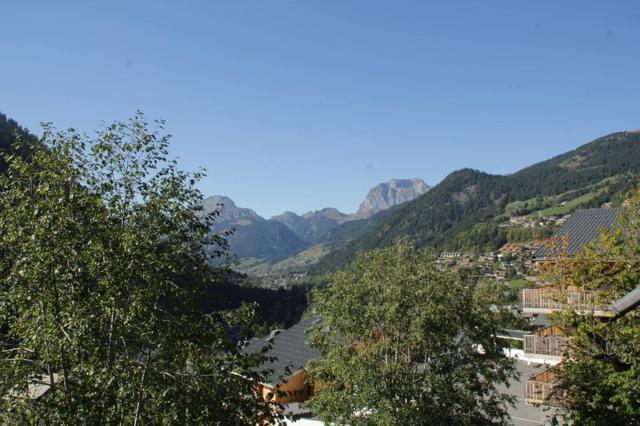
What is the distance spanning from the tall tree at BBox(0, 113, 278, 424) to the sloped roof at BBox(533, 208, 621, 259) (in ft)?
63.8

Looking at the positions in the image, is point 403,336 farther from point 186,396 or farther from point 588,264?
point 186,396

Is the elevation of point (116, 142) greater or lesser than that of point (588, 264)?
greater

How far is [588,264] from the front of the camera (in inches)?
611

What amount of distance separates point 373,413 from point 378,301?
439 centimetres

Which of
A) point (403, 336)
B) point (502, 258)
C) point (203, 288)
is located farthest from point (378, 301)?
point (502, 258)

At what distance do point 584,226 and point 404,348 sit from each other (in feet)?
42.7

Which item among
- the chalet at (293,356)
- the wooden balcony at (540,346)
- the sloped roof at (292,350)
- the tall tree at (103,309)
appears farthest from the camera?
the sloped roof at (292,350)

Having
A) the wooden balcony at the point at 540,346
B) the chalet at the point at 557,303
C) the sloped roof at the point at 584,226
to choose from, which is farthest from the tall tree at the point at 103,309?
the sloped roof at the point at 584,226

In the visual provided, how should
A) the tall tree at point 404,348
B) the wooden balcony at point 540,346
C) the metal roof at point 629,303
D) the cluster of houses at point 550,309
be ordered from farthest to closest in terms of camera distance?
the wooden balcony at point 540,346 < the tall tree at point 404,348 < the cluster of houses at point 550,309 < the metal roof at point 629,303

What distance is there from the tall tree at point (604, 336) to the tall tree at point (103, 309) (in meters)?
10.6

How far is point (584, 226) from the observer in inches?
1009

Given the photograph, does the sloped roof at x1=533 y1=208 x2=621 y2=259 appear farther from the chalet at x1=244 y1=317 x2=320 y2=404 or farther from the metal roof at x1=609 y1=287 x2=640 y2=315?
the metal roof at x1=609 y1=287 x2=640 y2=315

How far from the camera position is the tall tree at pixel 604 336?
14.1m

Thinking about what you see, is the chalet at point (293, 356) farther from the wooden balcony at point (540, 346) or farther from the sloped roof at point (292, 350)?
the wooden balcony at point (540, 346)
